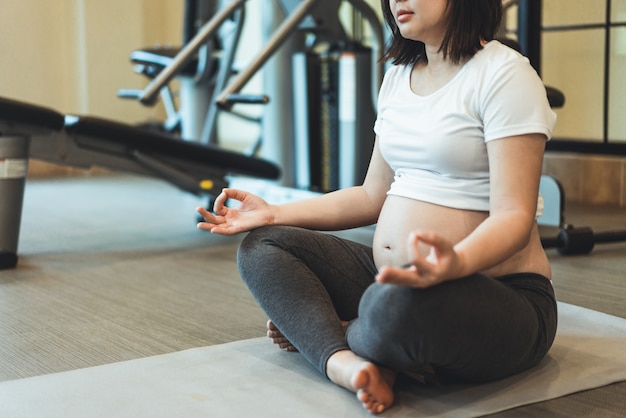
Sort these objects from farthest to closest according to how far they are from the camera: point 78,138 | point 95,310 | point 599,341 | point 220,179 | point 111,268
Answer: point 220,179
point 78,138
point 111,268
point 95,310
point 599,341

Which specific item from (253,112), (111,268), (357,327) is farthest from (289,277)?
(253,112)

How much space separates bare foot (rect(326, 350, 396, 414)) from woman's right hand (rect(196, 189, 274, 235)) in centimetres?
31

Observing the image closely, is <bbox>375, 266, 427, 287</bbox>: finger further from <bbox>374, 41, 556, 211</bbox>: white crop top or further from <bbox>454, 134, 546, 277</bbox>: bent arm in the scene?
<bbox>374, 41, 556, 211</bbox>: white crop top

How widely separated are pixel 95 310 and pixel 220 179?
Answer: 48.0 inches

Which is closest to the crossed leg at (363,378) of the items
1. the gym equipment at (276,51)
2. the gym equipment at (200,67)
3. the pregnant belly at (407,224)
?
the pregnant belly at (407,224)

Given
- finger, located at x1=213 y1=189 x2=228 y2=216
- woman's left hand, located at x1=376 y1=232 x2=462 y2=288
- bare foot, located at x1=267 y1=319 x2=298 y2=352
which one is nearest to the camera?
woman's left hand, located at x1=376 y1=232 x2=462 y2=288

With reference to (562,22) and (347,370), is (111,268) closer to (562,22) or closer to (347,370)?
(347,370)

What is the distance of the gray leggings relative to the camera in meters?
1.17

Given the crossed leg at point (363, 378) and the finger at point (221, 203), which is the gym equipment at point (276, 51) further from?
the crossed leg at point (363, 378)

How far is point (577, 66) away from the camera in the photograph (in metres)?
3.85

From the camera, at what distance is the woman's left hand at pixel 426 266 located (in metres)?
1.04

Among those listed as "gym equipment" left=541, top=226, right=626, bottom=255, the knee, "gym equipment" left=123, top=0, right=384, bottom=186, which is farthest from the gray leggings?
"gym equipment" left=123, top=0, right=384, bottom=186

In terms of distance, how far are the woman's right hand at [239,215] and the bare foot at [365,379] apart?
1.00ft

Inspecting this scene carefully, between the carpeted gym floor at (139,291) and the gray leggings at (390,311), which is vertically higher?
the gray leggings at (390,311)
